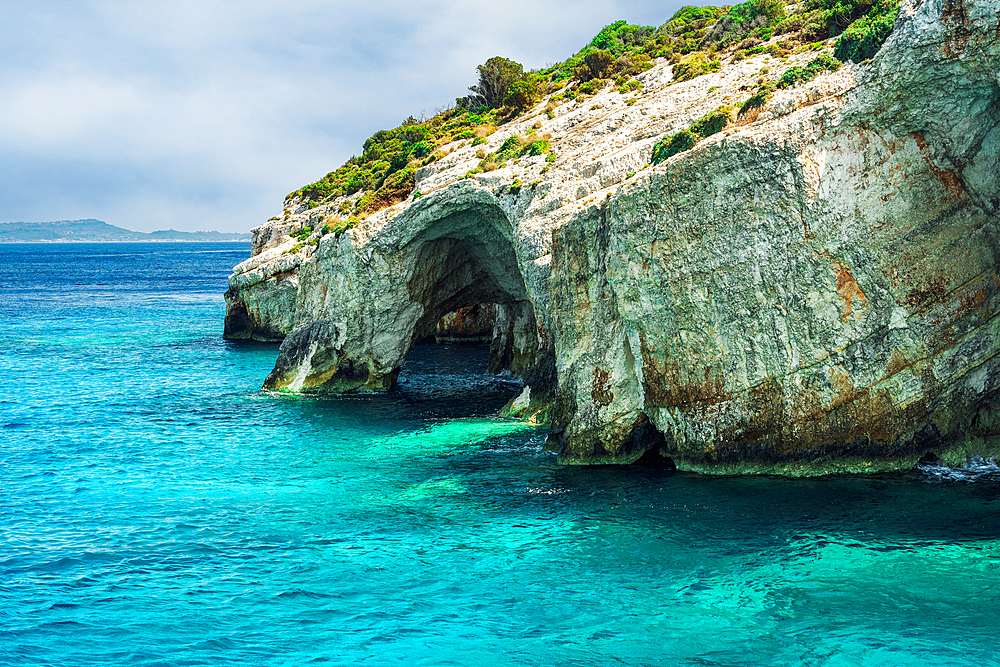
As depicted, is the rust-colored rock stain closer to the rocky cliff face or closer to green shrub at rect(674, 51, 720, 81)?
the rocky cliff face

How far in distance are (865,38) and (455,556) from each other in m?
19.9

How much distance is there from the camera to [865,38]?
884 inches

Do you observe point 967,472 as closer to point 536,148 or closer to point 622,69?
point 536,148

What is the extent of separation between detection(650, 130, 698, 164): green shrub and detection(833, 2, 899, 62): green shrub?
5.24 meters

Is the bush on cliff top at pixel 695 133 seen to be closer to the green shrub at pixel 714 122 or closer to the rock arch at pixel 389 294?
the green shrub at pixel 714 122

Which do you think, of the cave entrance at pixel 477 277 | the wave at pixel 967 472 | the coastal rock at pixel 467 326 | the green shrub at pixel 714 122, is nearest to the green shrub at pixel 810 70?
the green shrub at pixel 714 122

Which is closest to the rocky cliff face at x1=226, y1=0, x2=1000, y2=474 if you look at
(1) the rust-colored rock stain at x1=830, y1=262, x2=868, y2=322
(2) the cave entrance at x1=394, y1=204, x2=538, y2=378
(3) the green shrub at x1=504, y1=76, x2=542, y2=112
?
(1) the rust-colored rock stain at x1=830, y1=262, x2=868, y2=322

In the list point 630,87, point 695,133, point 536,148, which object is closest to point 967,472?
point 695,133

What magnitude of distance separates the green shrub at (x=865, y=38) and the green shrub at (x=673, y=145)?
5244 millimetres

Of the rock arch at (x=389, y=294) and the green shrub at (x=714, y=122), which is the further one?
the rock arch at (x=389, y=294)

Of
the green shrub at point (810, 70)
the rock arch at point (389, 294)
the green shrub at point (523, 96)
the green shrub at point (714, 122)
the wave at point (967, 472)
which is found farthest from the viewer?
the green shrub at point (523, 96)

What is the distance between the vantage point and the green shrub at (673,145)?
2539cm

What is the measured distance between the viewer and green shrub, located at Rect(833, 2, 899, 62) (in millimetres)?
22120

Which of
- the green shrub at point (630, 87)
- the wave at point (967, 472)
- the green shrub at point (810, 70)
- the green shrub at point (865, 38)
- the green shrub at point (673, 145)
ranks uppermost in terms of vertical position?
the green shrub at point (630, 87)
